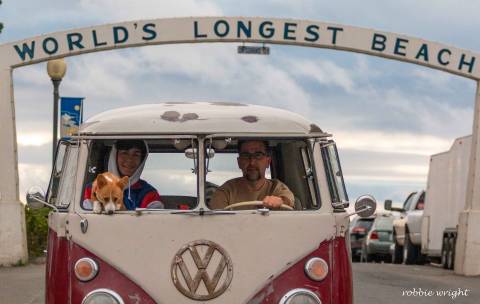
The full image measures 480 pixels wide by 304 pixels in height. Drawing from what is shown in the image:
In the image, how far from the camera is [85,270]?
8914mm

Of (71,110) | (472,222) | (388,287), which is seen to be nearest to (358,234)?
(472,222)

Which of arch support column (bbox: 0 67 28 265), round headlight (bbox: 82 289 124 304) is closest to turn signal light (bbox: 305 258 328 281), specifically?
round headlight (bbox: 82 289 124 304)

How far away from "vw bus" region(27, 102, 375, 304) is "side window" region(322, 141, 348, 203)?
0.01 metres

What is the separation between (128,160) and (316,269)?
5.43 ft

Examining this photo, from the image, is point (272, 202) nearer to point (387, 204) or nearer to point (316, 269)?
point (316, 269)

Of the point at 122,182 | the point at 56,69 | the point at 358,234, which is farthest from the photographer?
the point at 358,234

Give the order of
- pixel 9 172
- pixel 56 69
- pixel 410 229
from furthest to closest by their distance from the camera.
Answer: pixel 410 229 → pixel 56 69 → pixel 9 172

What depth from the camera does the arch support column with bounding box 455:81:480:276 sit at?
24984 mm

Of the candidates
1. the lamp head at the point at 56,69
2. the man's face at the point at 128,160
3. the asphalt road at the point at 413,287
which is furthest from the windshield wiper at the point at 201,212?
the lamp head at the point at 56,69

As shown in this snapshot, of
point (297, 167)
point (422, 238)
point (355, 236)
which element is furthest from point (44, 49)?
point (355, 236)

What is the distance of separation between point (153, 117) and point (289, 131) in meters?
0.97

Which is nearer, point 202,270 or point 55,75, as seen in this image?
point 202,270

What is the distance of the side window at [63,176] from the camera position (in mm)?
9453

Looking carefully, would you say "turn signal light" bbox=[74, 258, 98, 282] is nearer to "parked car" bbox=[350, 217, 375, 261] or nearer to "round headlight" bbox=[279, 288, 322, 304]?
"round headlight" bbox=[279, 288, 322, 304]
